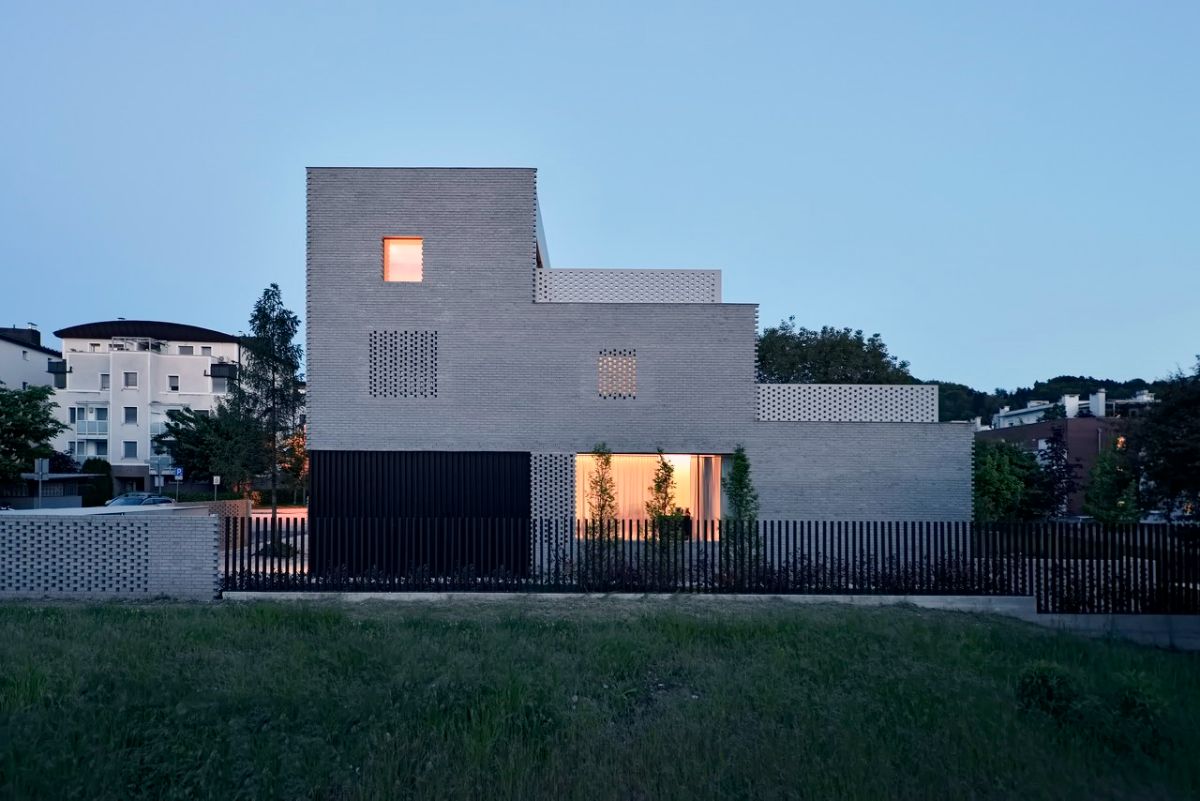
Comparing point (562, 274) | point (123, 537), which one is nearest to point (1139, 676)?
point (562, 274)

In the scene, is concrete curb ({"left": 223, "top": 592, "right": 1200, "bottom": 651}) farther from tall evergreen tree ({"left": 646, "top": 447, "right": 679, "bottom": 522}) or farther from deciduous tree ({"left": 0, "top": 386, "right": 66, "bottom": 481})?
deciduous tree ({"left": 0, "top": 386, "right": 66, "bottom": 481})

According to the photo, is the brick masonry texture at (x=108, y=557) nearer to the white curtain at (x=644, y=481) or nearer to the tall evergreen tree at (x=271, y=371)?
the white curtain at (x=644, y=481)

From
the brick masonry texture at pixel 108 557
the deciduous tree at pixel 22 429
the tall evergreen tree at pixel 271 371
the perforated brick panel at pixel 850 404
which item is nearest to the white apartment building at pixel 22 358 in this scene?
the deciduous tree at pixel 22 429

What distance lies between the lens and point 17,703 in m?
6.85

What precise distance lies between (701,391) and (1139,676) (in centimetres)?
1053

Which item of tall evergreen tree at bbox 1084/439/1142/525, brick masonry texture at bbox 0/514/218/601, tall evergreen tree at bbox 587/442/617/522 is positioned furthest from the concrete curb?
tall evergreen tree at bbox 1084/439/1142/525

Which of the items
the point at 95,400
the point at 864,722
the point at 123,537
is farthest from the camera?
the point at 95,400

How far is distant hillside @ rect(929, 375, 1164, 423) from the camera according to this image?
80.9m

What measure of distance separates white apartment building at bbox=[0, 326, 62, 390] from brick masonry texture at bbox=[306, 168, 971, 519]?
43.2 meters

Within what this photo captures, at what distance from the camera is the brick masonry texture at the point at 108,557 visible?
13.4 m

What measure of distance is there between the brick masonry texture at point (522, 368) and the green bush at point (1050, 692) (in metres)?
9.85

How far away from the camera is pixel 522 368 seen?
57.0 feet

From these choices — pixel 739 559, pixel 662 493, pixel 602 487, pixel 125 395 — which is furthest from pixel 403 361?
pixel 125 395

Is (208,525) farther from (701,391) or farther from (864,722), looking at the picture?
(864,722)
